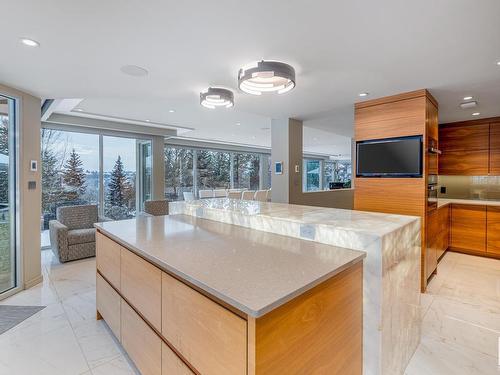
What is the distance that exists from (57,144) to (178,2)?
4.97m

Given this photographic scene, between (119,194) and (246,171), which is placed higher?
(246,171)

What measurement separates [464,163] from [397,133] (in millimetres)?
2583

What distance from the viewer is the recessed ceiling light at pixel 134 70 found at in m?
2.37

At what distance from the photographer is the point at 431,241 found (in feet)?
11.0

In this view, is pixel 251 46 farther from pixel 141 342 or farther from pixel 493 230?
pixel 493 230

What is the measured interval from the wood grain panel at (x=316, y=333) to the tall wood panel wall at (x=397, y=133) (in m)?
2.20

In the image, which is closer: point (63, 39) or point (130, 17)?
point (130, 17)

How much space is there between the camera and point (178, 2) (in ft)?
4.89

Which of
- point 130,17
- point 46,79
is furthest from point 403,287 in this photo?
point 46,79

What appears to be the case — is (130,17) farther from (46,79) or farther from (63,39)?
(46,79)

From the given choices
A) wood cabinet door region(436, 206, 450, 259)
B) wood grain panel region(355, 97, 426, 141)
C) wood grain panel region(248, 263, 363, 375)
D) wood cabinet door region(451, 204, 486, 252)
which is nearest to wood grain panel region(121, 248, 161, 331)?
wood grain panel region(248, 263, 363, 375)

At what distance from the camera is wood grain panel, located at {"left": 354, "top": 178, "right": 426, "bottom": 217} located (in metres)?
3.07

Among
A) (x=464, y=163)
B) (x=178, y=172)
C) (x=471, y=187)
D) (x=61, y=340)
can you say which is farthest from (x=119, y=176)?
(x=471, y=187)

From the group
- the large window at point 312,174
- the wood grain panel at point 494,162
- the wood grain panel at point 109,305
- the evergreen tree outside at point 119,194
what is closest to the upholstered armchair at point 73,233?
the evergreen tree outside at point 119,194
